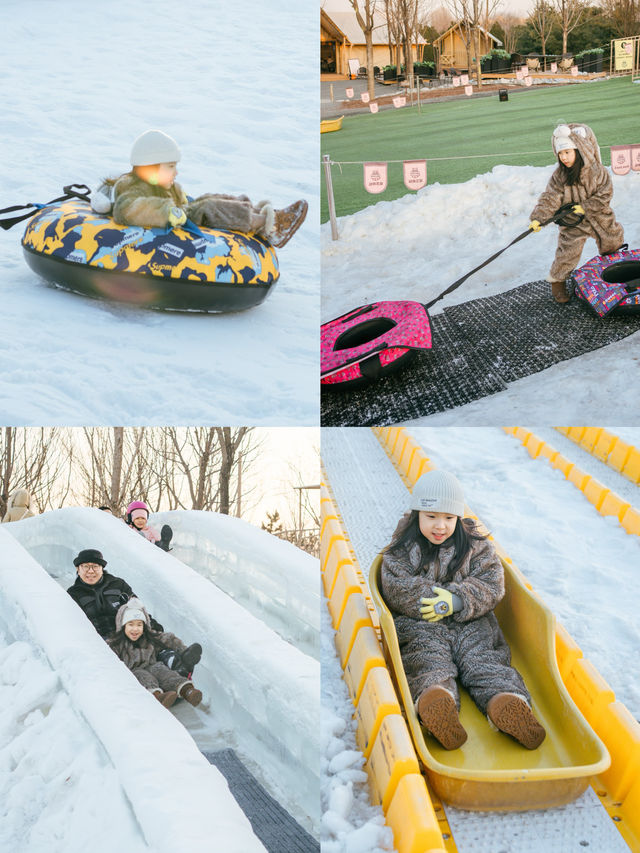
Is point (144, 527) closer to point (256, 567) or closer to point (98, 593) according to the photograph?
point (256, 567)

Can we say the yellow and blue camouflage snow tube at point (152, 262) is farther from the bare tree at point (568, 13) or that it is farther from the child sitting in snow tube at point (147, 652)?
the bare tree at point (568, 13)

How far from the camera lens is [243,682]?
2924 millimetres

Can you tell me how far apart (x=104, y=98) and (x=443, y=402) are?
19.0 ft

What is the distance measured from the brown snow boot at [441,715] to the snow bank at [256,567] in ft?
3.21

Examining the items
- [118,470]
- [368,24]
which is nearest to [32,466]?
[118,470]

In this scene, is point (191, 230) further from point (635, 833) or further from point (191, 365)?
point (635, 833)

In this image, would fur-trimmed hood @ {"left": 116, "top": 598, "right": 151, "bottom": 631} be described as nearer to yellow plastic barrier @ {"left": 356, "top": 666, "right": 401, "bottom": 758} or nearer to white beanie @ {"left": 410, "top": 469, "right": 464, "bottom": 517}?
yellow plastic barrier @ {"left": 356, "top": 666, "right": 401, "bottom": 758}

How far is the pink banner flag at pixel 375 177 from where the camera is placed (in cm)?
516

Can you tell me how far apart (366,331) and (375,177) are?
1349 mm

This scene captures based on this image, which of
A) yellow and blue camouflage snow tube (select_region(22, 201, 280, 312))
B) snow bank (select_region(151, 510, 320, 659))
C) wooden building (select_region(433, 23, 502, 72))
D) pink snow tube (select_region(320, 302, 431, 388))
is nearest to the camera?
snow bank (select_region(151, 510, 320, 659))

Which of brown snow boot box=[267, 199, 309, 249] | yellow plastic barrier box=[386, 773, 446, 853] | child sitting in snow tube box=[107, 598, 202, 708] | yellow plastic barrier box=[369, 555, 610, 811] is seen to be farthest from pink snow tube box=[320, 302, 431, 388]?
yellow plastic barrier box=[386, 773, 446, 853]

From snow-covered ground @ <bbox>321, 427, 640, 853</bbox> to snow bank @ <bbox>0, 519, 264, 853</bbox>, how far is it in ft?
1.07

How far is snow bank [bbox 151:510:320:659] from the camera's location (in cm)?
366

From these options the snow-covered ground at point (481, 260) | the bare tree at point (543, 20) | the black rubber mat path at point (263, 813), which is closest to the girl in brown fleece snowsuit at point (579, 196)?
the snow-covered ground at point (481, 260)
